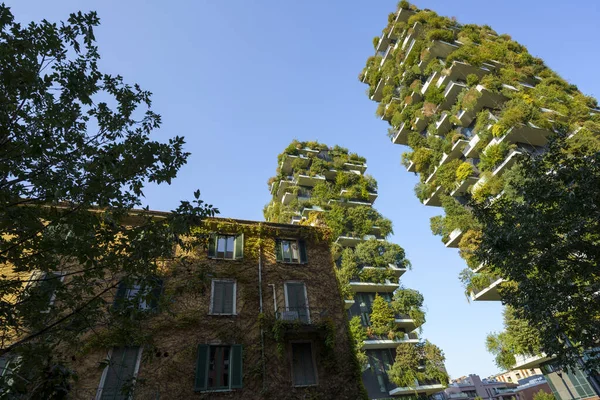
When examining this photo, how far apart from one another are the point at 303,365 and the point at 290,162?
99.2 ft

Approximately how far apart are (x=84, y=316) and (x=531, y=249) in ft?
49.0

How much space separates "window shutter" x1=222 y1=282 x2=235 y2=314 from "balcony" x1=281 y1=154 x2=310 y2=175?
26.9 m

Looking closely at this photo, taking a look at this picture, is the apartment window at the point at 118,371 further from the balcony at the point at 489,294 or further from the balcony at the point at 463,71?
the balcony at the point at 463,71

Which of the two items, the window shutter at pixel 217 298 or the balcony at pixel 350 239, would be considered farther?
the balcony at pixel 350 239

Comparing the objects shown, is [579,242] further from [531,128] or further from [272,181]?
[272,181]

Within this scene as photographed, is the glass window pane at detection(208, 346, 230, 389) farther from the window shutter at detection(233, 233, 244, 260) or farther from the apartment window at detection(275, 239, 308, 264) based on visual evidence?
the apartment window at detection(275, 239, 308, 264)

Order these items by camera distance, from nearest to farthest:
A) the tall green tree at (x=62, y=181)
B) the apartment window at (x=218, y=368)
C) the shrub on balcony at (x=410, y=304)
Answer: the tall green tree at (x=62, y=181), the apartment window at (x=218, y=368), the shrub on balcony at (x=410, y=304)

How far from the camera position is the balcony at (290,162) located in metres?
41.4

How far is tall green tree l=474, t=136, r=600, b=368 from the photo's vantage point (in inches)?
433

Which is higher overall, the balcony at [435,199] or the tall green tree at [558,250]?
the balcony at [435,199]

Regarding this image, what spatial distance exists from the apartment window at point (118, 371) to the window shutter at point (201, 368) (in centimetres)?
235

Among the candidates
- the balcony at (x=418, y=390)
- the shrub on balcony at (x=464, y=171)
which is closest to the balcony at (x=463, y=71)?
the shrub on balcony at (x=464, y=171)

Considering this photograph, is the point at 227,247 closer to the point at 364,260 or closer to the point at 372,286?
the point at 372,286

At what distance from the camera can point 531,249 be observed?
12.5 metres
